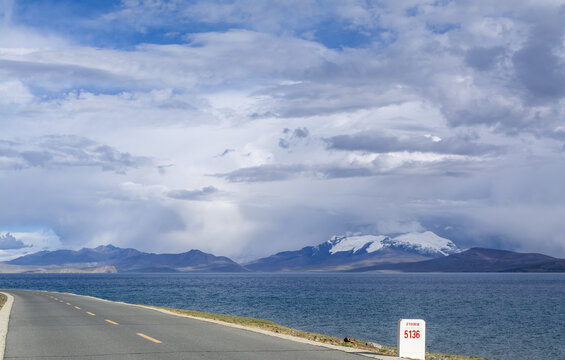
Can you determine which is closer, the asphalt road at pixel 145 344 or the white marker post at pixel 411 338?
the asphalt road at pixel 145 344

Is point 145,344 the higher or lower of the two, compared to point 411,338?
lower

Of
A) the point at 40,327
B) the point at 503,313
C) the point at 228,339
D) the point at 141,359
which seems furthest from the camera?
the point at 503,313

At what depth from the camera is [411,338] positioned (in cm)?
1753

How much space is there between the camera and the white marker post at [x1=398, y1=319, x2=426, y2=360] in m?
17.3

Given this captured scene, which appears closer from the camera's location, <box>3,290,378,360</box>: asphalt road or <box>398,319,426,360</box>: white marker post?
<box>3,290,378,360</box>: asphalt road

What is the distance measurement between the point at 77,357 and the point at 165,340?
4.42 metres

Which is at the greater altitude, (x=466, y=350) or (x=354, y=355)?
(x=354, y=355)

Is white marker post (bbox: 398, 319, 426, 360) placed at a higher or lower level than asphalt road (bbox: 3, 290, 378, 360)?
higher

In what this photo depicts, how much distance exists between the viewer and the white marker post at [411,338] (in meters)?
17.3

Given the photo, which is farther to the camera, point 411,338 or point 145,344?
point 145,344

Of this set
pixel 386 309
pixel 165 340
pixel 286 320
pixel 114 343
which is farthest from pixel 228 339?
pixel 386 309

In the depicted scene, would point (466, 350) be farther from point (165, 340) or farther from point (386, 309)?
point (386, 309)

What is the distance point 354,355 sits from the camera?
59.3 feet

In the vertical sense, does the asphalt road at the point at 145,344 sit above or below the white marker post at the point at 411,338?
below
